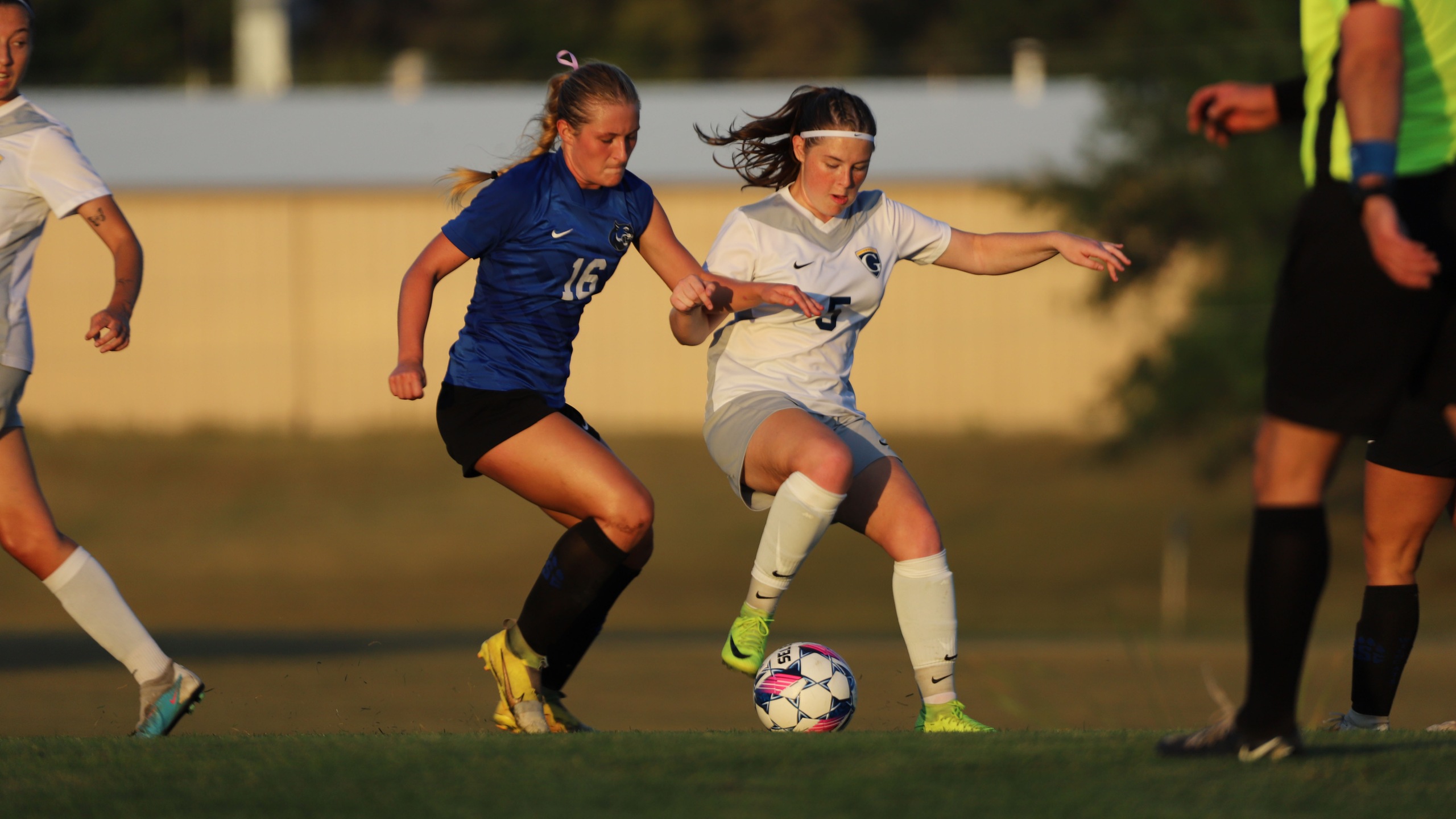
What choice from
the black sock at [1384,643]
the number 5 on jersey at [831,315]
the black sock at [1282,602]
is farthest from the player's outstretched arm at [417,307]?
the black sock at [1384,643]

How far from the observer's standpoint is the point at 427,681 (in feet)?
37.3

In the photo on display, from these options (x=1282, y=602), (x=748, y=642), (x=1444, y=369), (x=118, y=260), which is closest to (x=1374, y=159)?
(x=1444, y=369)

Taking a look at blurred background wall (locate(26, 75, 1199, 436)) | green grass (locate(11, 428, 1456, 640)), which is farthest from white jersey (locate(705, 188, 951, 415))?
blurred background wall (locate(26, 75, 1199, 436))

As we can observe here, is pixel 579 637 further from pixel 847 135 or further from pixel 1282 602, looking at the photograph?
pixel 1282 602

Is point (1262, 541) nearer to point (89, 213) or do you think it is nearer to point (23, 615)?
point (89, 213)

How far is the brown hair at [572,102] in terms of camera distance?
5.26 metres

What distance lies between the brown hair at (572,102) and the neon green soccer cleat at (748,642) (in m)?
1.64

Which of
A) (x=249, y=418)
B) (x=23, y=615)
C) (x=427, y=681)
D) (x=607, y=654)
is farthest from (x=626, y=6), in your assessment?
(x=427, y=681)

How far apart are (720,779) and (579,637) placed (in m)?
1.88

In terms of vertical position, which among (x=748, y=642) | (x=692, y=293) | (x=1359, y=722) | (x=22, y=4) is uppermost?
(x=22, y=4)

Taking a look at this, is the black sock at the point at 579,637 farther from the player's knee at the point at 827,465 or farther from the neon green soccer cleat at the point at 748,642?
the player's knee at the point at 827,465

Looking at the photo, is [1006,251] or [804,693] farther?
[1006,251]

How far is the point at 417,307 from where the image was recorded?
5.09 metres

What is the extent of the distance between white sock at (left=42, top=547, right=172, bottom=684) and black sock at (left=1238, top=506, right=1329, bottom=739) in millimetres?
3129
